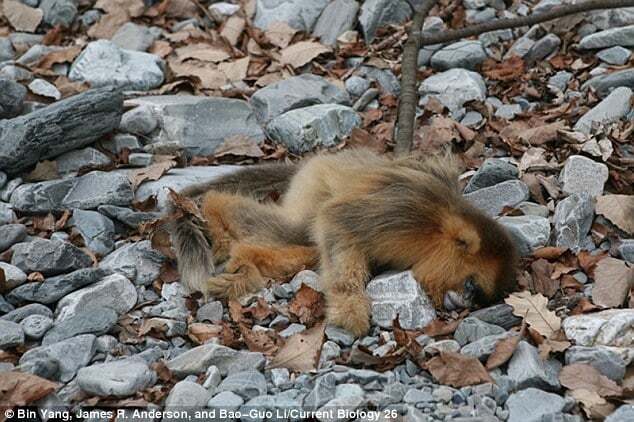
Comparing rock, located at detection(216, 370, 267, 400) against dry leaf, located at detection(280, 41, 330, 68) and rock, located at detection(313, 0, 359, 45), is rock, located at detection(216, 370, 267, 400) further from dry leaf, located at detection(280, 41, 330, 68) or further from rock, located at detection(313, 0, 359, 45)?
rock, located at detection(313, 0, 359, 45)

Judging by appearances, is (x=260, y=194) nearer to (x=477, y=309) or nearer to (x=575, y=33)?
(x=477, y=309)

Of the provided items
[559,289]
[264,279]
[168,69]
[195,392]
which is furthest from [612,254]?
[168,69]

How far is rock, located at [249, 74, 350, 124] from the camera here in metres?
6.35

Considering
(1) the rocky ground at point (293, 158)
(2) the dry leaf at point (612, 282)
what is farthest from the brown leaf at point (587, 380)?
(2) the dry leaf at point (612, 282)

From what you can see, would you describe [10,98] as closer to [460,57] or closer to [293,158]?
[293,158]

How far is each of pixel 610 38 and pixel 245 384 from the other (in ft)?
14.0

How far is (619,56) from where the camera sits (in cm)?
648

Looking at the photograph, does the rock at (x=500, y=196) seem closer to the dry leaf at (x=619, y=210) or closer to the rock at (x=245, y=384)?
the dry leaf at (x=619, y=210)

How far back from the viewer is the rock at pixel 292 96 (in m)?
6.35

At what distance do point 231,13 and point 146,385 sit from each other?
15.9 ft

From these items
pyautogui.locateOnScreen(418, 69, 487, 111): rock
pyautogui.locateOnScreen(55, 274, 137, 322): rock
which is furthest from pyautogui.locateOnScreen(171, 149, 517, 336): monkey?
pyautogui.locateOnScreen(418, 69, 487, 111): rock

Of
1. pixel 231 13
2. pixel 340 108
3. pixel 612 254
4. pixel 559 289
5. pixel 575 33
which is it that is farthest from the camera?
pixel 231 13

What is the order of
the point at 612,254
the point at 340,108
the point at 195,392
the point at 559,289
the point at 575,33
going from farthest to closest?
1. the point at 575,33
2. the point at 340,108
3. the point at 612,254
4. the point at 559,289
5. the point at 195,392

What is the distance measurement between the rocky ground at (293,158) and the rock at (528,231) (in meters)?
0.01
